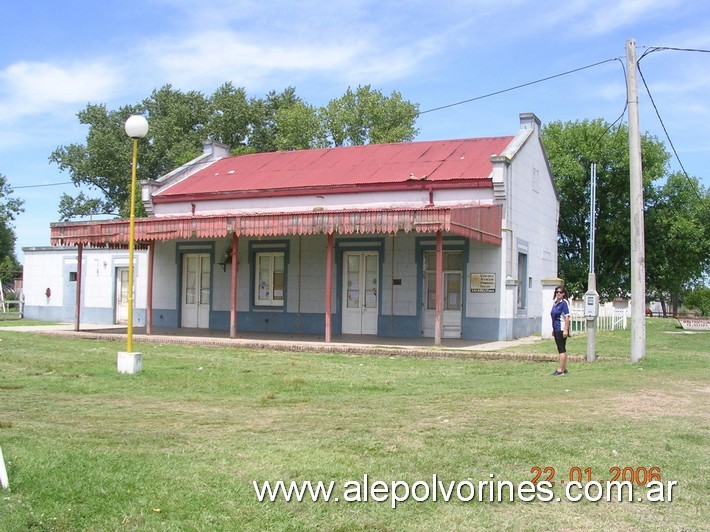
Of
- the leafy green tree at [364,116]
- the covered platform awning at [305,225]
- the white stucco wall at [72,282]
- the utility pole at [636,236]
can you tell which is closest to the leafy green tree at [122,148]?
the leafy green tree at [364,116]

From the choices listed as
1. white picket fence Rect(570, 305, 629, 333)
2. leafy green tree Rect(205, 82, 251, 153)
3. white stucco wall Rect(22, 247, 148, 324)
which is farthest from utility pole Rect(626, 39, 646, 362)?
leafy green tree Rect(205, 82, 251, 153)

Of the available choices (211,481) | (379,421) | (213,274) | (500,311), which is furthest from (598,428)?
Answer: (213,274)

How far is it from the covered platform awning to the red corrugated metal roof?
8.04ft

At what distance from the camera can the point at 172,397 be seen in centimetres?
988

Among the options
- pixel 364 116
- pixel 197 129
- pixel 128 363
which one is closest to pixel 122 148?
pixel 197 129

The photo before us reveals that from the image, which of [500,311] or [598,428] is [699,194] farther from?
[598,428]

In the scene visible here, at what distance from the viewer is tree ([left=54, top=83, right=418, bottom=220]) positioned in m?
43.6

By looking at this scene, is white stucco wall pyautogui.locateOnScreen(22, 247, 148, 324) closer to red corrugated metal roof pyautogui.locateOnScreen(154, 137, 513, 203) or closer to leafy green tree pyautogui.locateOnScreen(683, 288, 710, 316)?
red corrugated metal roof pyautogui.locateOnScreen(154, 137, 513, 203)

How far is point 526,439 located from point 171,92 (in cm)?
4566

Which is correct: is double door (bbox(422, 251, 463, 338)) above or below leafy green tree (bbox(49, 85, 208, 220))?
below

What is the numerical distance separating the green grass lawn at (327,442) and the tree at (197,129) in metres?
32.1

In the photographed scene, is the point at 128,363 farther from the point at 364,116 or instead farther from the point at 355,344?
the point at 364,116

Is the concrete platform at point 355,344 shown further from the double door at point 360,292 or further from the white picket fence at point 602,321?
the white picket fence at point 602,321

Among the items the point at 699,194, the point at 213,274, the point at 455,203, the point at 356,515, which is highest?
the point at 699,194
